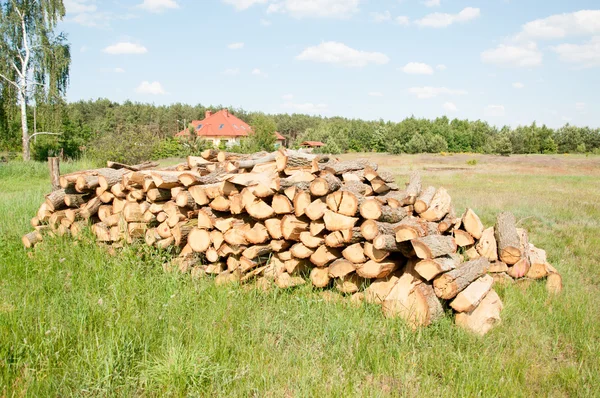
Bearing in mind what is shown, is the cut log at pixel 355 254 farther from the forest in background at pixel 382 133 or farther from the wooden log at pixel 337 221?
the forest in background at pixel 382 133

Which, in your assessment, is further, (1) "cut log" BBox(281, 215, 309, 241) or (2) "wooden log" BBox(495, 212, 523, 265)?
(2) "wooden log" BBox(495, 212, 523, 265)

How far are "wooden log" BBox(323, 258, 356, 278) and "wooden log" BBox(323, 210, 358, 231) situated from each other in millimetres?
368

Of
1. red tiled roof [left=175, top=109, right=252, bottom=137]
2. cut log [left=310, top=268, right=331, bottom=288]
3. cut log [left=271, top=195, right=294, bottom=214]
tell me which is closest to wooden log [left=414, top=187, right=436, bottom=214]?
cut log [left=310, top=268, right=331, bottom=288]

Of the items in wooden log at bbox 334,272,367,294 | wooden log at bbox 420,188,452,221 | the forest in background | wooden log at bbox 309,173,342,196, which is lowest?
wooden log at bbox 334,272,367,294

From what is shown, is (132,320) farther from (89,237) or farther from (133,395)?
(89,237)

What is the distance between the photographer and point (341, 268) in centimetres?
408

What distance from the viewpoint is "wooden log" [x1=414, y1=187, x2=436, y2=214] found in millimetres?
4738

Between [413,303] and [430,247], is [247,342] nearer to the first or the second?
[413,303]

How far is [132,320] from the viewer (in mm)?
3152

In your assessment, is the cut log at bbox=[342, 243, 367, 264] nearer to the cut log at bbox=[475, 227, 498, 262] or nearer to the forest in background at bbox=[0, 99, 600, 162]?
the cut log at bbox=[475, 227, 498, 262]

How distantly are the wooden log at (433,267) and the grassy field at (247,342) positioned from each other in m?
0.47

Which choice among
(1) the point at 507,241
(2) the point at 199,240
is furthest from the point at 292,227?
(1) the point at 507,241

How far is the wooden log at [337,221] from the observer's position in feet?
12.9

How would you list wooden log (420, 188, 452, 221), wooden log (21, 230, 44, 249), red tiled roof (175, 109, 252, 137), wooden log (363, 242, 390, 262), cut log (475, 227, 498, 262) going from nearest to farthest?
wooden log (363, 242, 390, 262)
wooden log (420, 188, 452, 221)
cut log (475, 227, 498, 262)
wooden log (21, 230, 44, 249)
red tiled roof (175, 109, 252, 137)
